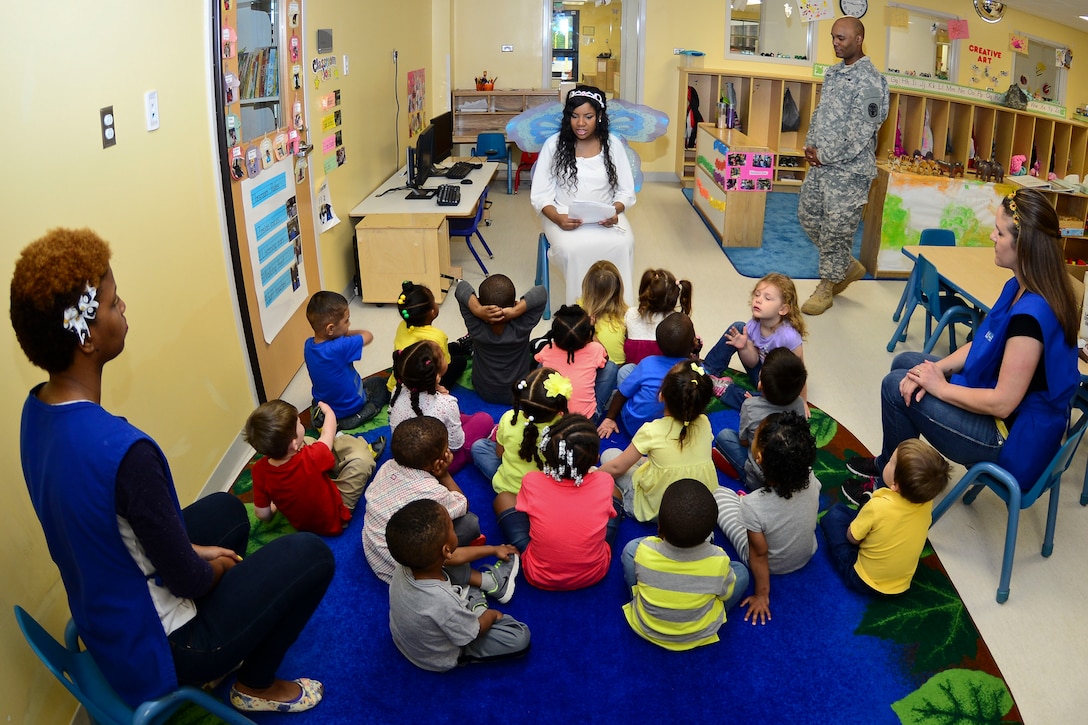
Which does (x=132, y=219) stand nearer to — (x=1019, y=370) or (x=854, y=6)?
(x=1019, y=370)

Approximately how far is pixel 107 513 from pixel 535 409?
1471 mm

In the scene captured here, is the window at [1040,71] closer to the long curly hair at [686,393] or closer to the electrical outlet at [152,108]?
the long curly hair at [686,393]

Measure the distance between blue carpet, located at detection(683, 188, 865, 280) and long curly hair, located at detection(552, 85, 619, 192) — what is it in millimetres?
1629

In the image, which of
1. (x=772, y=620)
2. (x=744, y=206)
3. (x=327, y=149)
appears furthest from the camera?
(x=744, y=206)

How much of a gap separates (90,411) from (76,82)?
1.20 m

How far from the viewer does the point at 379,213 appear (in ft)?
17.2

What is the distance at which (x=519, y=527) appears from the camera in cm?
283

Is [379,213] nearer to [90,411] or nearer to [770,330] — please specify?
[770,330]

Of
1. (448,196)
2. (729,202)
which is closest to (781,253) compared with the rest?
(729,202)

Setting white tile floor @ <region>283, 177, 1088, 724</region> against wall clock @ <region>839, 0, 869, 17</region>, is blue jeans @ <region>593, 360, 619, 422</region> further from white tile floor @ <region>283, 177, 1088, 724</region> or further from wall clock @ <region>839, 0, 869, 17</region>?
wall clock @ <region>839, 0, 869, 17</region>

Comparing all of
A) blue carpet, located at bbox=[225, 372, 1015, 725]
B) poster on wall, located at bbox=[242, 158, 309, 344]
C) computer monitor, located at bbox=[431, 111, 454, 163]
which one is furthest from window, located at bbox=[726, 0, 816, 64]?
blue carpet, located at bbox=[225, 372, 1015, 725]

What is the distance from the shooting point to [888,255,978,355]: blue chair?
412 centimetres

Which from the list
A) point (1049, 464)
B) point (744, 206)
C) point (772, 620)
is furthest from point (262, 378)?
point (744, 206)

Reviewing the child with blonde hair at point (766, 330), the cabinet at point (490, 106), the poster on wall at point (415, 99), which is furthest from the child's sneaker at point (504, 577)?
the cabinet at point (490, 106)
